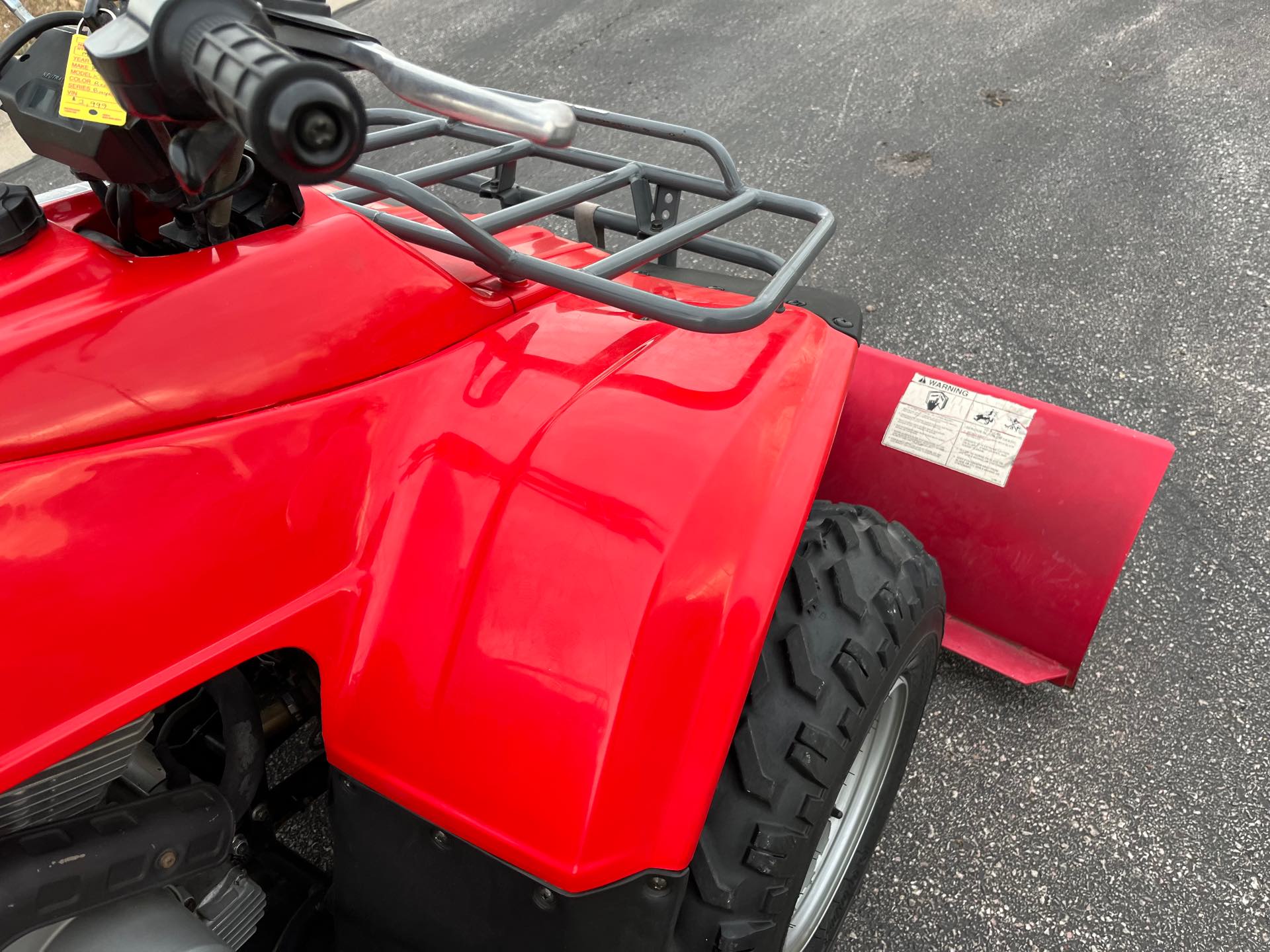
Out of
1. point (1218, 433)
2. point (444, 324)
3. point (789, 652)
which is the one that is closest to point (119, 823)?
point (444, 324)

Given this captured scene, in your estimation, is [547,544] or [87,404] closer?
[87,404]

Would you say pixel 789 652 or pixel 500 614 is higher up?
pixel 500 614

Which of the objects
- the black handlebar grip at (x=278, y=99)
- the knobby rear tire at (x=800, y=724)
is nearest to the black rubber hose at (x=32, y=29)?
the black handlebar grip at (x=278, y=99)

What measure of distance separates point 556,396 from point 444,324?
155 millimetres

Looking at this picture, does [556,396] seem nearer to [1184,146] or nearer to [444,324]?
[444,324]

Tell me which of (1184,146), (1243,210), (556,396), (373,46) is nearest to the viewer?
(373,46)

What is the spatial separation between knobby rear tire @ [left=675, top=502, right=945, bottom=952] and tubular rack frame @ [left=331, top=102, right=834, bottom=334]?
1.16 feet

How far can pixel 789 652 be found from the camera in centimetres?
112

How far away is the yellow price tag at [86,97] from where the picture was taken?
2.69 ft

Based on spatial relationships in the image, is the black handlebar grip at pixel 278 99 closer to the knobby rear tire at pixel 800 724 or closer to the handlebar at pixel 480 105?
the handlebar at pixel 480 105

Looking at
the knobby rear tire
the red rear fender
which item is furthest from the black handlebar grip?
the knobby rear tire

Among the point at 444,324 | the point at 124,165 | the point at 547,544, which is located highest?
the point at 124,165

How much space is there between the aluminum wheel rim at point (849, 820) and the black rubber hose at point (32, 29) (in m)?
1.33

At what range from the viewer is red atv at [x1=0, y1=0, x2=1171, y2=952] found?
78 cm
